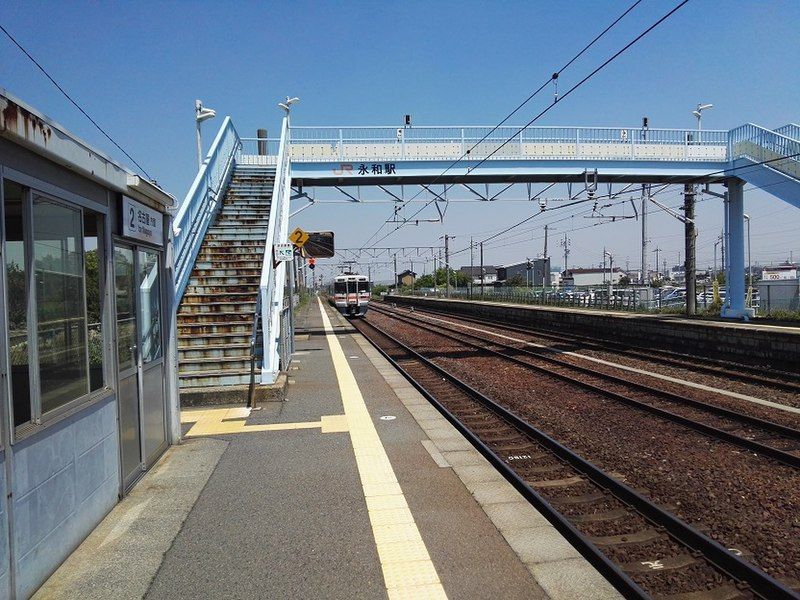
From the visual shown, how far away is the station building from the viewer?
11.8 feet

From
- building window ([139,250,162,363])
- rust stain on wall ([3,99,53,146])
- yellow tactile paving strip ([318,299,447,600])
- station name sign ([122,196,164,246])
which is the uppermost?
rust stain on wall ([3,99,53,146])

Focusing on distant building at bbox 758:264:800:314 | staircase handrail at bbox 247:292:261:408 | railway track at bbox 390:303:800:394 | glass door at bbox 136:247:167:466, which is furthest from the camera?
distant building at bbox 758:264:800:314

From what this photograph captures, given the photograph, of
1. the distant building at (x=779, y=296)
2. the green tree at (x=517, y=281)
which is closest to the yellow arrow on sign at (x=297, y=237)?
the distant building at (x=779, y=296)

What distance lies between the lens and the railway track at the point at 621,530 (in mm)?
3943

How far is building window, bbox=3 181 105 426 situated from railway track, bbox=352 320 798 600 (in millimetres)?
3729

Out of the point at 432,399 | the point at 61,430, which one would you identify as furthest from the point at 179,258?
the point at 61,430

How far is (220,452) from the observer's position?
7.00m

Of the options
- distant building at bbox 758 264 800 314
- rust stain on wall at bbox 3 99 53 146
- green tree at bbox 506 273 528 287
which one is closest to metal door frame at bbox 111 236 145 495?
rust stain on wall at bbox 3 99 53 146

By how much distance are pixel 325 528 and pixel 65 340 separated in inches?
91.3

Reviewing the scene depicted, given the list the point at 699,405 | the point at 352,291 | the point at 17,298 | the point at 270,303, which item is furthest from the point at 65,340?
the point at 352,291

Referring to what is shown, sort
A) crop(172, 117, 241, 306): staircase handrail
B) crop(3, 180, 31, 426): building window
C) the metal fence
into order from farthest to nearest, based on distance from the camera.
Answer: the metal fence → crop(172, 117, 241, 306): staircase handrail → crop(3, 180, 31, 426): building window

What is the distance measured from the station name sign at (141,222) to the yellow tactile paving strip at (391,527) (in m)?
3.09

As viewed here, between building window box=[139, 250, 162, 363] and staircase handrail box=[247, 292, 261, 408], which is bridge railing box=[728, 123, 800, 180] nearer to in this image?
staircase handrail box=[247, 292, 261, 408]

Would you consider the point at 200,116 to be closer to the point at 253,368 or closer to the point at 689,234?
the point at 253,368
